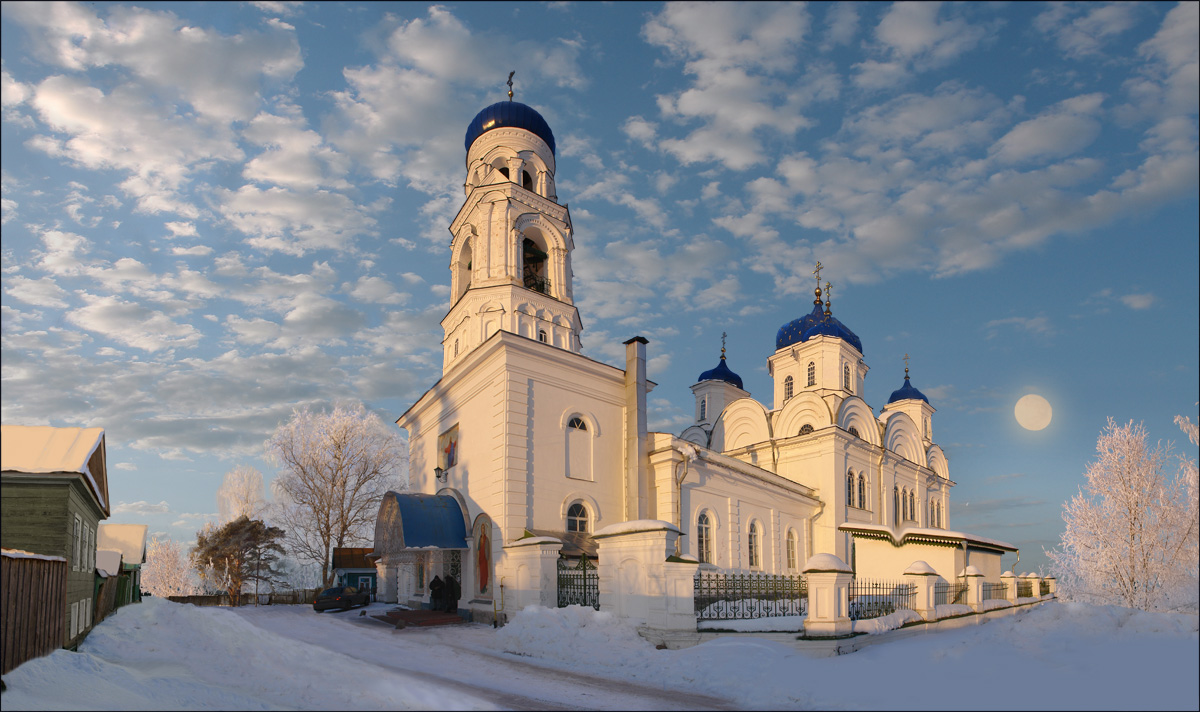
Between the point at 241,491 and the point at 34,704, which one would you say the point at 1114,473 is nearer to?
the point at 34,704

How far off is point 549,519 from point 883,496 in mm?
21805

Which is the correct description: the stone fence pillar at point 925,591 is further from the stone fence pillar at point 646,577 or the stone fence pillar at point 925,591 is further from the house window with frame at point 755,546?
the house window with frame at point 755,546

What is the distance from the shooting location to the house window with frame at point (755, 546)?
86.8 feet

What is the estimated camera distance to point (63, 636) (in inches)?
426

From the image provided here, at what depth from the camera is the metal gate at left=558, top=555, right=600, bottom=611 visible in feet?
52.6

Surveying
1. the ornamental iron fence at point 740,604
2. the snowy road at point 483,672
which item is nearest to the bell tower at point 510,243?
the snowy road at point 483,672

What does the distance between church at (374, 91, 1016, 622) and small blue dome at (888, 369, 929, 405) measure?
14.1m

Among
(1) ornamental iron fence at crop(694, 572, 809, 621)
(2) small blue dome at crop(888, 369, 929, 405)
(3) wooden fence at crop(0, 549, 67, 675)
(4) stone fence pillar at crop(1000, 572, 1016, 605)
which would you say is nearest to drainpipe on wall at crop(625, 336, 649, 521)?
(1) ornamental iron fence at crop(694, 572, 809, 621)

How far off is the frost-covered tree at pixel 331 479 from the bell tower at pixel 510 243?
516 inches

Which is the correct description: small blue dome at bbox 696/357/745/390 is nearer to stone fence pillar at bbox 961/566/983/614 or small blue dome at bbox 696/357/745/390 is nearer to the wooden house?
stone fence pillar at bbox 961/566/983/614

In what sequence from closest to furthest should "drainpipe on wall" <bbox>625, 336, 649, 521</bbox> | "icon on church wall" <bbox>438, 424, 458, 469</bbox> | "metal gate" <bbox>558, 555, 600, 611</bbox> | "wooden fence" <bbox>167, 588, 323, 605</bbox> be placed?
1. "metal gate" <bbox>558, 555, 600, 611</bbox>
2. "drainpipe on wall" <bbox>625, 336, 649, 521</bbox>
3. "icon on church wall" <bbox>438, 424, 458, 469</bbox>
4. "wooden fence" <bbox>167, 588, 323, 605</bbox>

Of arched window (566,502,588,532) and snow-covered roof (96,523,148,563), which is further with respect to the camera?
snow-covered roof (96,523,148,563)

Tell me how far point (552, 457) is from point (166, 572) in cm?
4776

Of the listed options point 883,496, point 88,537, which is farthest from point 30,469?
point 883,496
